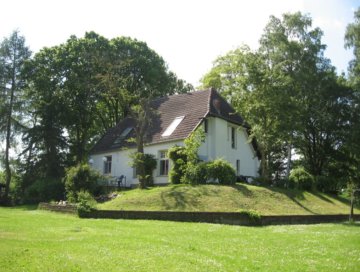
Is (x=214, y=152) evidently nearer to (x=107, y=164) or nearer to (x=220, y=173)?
(x=220, y=173)

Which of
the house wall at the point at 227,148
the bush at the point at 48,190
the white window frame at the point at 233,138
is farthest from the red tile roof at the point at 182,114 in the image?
the bush at the point at 48,190

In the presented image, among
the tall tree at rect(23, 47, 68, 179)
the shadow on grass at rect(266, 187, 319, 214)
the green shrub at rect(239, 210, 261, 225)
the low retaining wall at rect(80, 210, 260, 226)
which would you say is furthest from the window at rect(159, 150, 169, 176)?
the green shrub at rect(239, 210, 261, 225)

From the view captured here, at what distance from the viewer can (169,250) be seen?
10.6m

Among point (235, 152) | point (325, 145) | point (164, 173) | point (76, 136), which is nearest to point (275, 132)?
point (235, 152)

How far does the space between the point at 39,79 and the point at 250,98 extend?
21669mm

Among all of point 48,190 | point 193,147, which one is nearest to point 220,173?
point 193,147

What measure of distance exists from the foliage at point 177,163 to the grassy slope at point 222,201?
10.6 feet

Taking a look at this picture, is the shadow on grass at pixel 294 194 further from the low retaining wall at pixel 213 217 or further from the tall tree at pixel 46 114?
the tall tree at pixel 46 114

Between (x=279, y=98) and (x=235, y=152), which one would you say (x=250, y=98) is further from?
(x=235, y=152)

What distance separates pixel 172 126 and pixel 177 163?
5.94 metres

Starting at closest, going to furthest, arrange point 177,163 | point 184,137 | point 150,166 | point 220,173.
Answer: point 220,173
point 177,163
point 184,137
point 150,166

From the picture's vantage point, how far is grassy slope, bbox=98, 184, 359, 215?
21094mm

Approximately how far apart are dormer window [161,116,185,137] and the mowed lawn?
18.2m

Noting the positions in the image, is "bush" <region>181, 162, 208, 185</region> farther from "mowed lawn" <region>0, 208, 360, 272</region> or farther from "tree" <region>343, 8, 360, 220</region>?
"tree" <region>343, 8, 360, 220</region>
